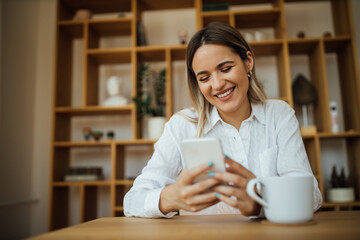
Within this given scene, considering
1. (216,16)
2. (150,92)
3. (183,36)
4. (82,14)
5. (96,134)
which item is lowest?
(96,134)

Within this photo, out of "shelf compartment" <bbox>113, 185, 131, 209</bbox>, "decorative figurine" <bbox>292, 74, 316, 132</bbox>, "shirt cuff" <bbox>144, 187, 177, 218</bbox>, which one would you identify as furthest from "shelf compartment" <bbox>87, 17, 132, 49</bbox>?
"shirt cuff" <bbox>144, 187, 177, 218</bbox>

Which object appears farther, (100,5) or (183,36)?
(100,5)

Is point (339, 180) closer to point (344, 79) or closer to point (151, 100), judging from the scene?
point (344, 79)

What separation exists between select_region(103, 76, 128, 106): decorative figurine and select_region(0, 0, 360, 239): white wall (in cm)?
52

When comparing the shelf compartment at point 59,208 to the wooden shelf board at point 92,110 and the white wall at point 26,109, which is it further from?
the wooden shelf board at point 92,110

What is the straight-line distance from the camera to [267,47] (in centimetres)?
260

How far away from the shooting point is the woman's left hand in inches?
29.9

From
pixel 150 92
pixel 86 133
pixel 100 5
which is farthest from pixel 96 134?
pixel 100 5

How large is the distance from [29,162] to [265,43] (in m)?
2.32

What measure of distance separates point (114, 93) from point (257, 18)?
55.0 inches

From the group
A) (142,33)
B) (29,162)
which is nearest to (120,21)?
(142,33)

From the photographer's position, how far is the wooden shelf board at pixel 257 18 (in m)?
2.56

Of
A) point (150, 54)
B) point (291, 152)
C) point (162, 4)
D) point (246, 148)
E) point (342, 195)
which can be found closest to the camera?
point (291, 152)

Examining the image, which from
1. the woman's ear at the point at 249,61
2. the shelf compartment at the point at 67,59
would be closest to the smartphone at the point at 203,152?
the woman's ear at the point at 249,61
